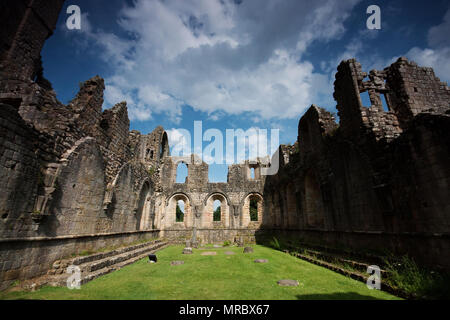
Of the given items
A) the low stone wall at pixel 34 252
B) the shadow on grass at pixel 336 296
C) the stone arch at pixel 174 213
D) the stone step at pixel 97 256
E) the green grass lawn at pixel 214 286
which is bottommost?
the green grass lawn at pixel 214 286

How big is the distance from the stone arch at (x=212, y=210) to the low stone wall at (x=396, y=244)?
1124cm

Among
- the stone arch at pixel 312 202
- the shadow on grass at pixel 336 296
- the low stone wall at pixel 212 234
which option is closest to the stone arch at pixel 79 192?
the shadow on grass at pixel 336 296

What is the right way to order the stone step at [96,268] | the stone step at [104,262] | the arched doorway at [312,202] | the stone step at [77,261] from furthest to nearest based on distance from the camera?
the arched doorway at [312,202] < the stone step at [104,262] < the stone step at [77,261] < the stone step at [96,268]

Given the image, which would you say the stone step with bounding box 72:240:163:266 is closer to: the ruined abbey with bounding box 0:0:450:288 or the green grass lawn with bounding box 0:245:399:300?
the ruined abbey with bounding box 0:0:450:288

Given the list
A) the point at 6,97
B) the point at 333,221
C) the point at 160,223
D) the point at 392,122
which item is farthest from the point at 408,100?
the point at 160,223

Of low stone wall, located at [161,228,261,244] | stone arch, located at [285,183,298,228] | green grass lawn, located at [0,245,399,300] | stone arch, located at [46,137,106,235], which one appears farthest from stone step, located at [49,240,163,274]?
stone arch, located at [285,183,298,228]

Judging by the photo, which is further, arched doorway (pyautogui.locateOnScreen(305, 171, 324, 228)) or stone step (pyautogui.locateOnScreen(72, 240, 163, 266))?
arched doorway (pyautogui.locateOnScreen(305, 171, 324, 228))

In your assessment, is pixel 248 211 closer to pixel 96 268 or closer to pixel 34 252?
pixel 96 268

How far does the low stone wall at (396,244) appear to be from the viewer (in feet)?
14.4

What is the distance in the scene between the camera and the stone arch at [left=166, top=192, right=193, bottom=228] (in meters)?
19.3

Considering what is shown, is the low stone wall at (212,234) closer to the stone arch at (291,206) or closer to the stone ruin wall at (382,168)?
the stone arch at (291,206)

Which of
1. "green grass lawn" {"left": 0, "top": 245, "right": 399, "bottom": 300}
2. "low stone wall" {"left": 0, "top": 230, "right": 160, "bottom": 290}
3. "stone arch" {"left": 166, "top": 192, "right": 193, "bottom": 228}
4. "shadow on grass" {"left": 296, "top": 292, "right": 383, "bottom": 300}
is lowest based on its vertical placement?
"green grass lawn" {"left": 0, "top": 245, "right": 399, "bottom": 300}

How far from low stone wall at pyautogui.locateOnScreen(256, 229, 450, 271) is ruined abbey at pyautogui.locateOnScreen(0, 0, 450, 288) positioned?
30 mm

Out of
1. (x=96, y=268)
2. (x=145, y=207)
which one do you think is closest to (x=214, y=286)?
(x=96, y=268)
